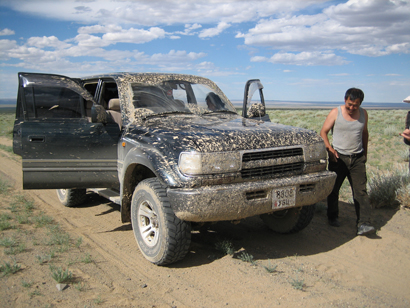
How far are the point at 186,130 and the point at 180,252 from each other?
1291mm

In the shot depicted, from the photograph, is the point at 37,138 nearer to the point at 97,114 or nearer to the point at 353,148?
the point at 97,114

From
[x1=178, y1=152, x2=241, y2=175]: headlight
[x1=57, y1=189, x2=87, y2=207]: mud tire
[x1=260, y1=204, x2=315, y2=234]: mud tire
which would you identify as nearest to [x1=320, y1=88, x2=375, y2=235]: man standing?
[x1=260, y1=204, x2=315, y2=234]: mud tire

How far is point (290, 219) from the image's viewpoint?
15.2ft

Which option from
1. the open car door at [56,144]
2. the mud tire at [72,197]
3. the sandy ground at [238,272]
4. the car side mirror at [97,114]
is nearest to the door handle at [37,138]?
the open car door at [56,144]

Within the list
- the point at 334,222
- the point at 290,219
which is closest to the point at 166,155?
the point at 290,219

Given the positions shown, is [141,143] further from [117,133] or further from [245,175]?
[245,175]

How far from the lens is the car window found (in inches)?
179

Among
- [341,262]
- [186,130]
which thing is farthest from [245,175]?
[341,262]

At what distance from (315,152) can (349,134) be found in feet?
3.83

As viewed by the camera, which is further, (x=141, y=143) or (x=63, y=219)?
(x=63, y=219)

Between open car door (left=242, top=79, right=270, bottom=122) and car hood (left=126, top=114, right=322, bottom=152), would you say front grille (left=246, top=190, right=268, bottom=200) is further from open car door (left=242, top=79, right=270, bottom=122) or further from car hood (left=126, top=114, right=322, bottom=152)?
open car door (left=242, top=79, right=270, bottom=122)

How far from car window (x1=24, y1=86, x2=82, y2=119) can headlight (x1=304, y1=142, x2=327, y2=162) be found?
313 cm

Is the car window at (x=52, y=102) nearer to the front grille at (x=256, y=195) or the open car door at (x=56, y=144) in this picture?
the open car door at (x=56, y=144)

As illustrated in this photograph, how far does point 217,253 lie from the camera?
4.17 metres
